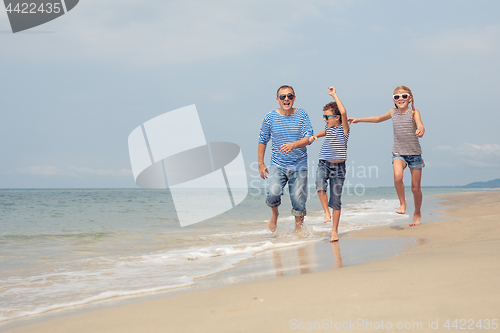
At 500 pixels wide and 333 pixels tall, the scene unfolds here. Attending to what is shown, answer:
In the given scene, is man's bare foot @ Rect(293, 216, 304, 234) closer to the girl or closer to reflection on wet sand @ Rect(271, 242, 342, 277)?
reflection on wet sand @ Rect(271, 242, 342, 277)

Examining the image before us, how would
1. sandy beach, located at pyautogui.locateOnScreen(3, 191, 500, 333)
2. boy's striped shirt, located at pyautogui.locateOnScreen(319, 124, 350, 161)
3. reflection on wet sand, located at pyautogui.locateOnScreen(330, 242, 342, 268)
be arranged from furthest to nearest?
boy's striped shirt, located at pyautogui.locateOnScreen(319, 124, 350, 161), reflection on wet sand, located at pyautogui.locateOnScreen(330, 242, 342, 268), sandy beach, located at pyautogui.locateOnScreen(3, 191, 500, 333)

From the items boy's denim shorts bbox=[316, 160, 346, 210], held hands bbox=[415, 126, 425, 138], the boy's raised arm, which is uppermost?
the boy's raised arm

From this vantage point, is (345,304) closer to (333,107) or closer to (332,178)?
(332,178)

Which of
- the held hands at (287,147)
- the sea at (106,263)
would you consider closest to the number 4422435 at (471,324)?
the sea at (106,263)

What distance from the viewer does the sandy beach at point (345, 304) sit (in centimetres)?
154

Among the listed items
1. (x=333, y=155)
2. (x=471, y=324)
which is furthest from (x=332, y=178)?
(x=471, y=324)

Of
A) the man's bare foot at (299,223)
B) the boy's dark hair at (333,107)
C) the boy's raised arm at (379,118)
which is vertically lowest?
the man's bare foot at (299,223)

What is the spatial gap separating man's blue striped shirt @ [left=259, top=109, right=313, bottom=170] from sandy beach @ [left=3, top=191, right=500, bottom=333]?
271 centimetres

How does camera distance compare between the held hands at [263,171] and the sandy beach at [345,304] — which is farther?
the held hands at [263,171]

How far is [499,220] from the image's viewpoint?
14.9 feet

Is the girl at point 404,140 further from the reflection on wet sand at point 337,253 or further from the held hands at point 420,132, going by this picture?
the reflection on wet sand at point 337,253

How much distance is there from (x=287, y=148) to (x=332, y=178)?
0.69 meters

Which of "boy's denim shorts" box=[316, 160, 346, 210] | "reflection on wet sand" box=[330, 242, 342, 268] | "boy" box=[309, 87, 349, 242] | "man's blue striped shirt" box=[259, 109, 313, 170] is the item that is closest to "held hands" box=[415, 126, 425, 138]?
"boy" box=[309, 87, 349, 242]

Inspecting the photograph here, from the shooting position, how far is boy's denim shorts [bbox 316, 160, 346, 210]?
15.5 ft
